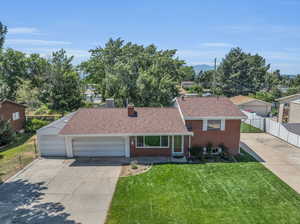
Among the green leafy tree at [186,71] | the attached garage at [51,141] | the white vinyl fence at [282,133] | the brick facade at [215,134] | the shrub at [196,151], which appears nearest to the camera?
the shrub at [196,151]

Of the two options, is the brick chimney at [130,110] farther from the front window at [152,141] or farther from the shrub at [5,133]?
the shrub at [5,133]

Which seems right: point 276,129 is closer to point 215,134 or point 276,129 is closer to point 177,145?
point 215,134

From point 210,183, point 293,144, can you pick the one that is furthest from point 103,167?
point 293,144

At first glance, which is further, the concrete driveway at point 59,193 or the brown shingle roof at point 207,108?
the brown shingle roof at point 207,108

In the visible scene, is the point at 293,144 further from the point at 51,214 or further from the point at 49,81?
the point at 49,81

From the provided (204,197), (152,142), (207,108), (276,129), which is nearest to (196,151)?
(152,142)

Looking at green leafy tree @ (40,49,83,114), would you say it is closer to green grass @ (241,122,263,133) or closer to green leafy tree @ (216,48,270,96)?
green grass @ (241,122,263,133)

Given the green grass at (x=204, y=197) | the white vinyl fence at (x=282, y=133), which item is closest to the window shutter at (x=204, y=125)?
the green grass at (x=204, y=197)
